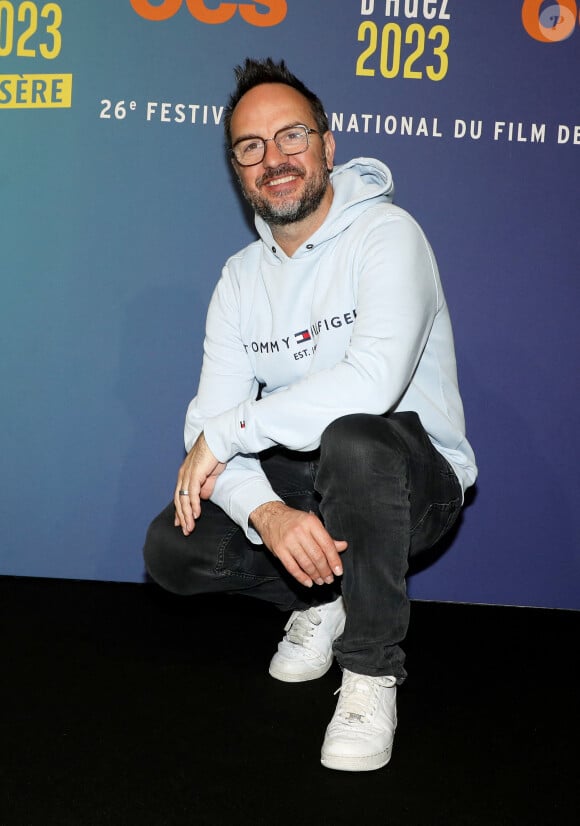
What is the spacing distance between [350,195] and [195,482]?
0.68 m

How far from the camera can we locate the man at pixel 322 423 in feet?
4.53

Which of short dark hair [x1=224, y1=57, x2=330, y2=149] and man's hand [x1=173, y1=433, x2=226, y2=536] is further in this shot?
short dark hair [x1=224, y1=57, x2=330, y2=149]

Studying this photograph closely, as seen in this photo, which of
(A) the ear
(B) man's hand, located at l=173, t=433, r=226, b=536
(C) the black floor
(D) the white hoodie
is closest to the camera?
(C) the black floor

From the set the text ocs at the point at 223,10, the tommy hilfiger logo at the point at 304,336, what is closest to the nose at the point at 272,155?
the tommy hilfiger logo at the point at 304,336

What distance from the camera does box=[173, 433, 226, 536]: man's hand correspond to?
1608 mm

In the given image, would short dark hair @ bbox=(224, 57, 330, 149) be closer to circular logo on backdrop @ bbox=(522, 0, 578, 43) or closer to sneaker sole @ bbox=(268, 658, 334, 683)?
circular logo on backdrop @ bbox=(522, 0, 578, 43)

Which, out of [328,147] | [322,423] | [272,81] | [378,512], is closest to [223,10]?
[272,81]

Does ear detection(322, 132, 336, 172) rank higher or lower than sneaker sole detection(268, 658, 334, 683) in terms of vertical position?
higher

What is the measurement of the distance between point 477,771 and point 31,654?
0.95 m

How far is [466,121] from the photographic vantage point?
221cm

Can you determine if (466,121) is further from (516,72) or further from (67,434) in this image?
(67,434)

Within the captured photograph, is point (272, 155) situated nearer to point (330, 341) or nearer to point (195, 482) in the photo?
point (330, 341)

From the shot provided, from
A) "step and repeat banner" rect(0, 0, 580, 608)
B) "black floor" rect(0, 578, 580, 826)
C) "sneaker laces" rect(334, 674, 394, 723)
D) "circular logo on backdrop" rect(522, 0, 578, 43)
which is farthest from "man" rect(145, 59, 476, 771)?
"circular logo on backdrop" rect(522, 0, 578, 43)

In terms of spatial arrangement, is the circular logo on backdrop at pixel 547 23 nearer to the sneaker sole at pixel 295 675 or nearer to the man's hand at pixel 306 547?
the man's hand at pixel 306 547
